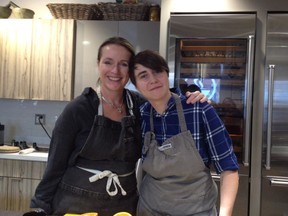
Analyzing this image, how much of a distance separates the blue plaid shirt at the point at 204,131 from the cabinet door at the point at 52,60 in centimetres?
177

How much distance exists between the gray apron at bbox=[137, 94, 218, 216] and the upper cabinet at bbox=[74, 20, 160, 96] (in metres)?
1.61

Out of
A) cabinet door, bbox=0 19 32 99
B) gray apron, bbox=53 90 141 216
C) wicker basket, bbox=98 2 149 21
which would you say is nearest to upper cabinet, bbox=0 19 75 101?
cabinet door, bbox=0 19 32 99

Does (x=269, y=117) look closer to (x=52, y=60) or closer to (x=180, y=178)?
(x=180, y=178)

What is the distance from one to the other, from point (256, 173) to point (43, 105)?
84.6 inches

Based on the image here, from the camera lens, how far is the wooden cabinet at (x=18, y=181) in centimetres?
267

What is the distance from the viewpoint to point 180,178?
1188mm

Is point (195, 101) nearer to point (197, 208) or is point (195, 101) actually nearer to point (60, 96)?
point (197, 208)

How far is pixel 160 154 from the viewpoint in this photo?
3.99 ft

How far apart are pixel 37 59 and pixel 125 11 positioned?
35.9 inches

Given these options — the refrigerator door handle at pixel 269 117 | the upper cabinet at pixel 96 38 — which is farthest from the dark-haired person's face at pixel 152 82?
the upper cabinet at pixel 96 38

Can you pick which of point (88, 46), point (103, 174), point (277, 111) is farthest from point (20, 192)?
point (277, 111)

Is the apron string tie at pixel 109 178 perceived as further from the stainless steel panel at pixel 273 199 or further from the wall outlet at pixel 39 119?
the wall outlet at pixel 39 119

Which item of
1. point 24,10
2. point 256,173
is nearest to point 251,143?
point 256,173

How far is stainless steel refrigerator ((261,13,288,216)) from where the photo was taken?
2199mm
